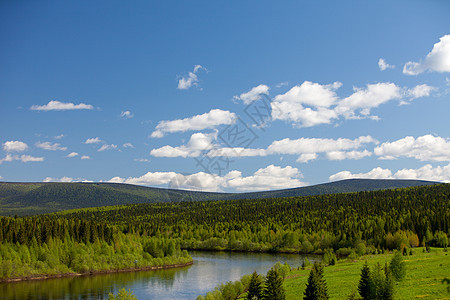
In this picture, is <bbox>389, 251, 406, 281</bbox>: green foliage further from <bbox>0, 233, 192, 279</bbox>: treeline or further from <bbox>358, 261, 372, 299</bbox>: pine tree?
<bbox>0, 233, 192, 279</bbox>: treeline

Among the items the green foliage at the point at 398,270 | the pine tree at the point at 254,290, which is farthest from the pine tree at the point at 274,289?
the green foliage at the point at 398,270

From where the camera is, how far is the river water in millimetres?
84381

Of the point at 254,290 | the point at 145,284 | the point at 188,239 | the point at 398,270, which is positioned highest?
the point at 398,270

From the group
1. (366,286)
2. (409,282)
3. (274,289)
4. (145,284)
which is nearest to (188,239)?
(145,284)

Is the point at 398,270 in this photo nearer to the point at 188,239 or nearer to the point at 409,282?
the point at 409,282

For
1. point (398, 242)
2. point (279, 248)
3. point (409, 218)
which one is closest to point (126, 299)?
point (398, 242)

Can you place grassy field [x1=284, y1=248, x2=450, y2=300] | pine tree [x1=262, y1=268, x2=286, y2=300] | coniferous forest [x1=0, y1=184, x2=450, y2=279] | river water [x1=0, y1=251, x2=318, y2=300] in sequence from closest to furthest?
grassy field [x1=284, y1=248, x2=450, y2=300] → pine tree [x1=262, y1=268, x2=286, y2=300] → river water [x1=0, y1=251, x2=318, y2=300] → coniferous forest [x1=0, y1=184, x2=450, y2=279]

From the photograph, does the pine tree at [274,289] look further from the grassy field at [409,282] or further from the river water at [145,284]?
the river water at [145,284]

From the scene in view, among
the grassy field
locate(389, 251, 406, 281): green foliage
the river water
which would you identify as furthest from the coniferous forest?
locate(389, 251, 406, 281): green foliage

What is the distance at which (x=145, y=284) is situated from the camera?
97.6 metres

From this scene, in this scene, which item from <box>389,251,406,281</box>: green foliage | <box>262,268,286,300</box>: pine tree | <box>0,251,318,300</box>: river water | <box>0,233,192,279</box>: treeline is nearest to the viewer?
<box>262,268,286,300</box>: pine tree

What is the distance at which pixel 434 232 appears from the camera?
14212 cm

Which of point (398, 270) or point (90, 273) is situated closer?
point (398, 270)

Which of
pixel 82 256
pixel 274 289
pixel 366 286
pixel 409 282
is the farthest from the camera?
pixel 82 256
